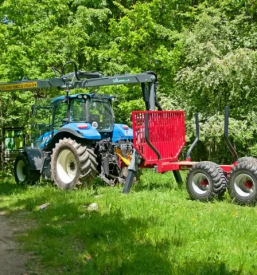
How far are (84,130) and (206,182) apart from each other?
10.6 ft

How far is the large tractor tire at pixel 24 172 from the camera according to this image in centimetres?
1138

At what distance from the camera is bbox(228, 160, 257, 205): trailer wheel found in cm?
771

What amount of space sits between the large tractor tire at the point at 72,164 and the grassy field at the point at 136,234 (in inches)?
31.6

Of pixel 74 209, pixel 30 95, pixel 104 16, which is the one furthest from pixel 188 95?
pixel 74 209

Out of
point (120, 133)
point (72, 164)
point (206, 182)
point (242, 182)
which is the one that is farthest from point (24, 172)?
point (242, 182)

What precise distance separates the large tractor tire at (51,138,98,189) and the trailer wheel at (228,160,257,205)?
333cm

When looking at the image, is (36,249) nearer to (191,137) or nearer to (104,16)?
(191,137)

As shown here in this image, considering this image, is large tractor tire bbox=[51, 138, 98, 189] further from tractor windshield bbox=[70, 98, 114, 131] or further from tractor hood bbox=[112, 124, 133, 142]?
tractor hood bbox=[112, 124, 133, 142]

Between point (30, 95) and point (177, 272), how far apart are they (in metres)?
10.6

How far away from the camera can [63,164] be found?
34.7 ft

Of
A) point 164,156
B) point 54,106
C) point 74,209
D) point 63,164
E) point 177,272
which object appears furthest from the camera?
point 54,106

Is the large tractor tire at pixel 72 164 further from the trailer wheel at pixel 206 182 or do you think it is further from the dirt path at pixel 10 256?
the dirt path at pixel 10 256

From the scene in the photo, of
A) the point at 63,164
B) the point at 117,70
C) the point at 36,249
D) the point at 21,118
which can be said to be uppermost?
the point at 117,70

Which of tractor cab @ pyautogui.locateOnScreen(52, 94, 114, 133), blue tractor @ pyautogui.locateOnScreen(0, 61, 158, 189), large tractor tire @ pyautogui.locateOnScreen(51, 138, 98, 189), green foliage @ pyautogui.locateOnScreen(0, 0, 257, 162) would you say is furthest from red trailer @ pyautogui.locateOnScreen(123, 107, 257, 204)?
green foliage @ pyautogui.locateOnScreen(0, 0, 257, 162)
